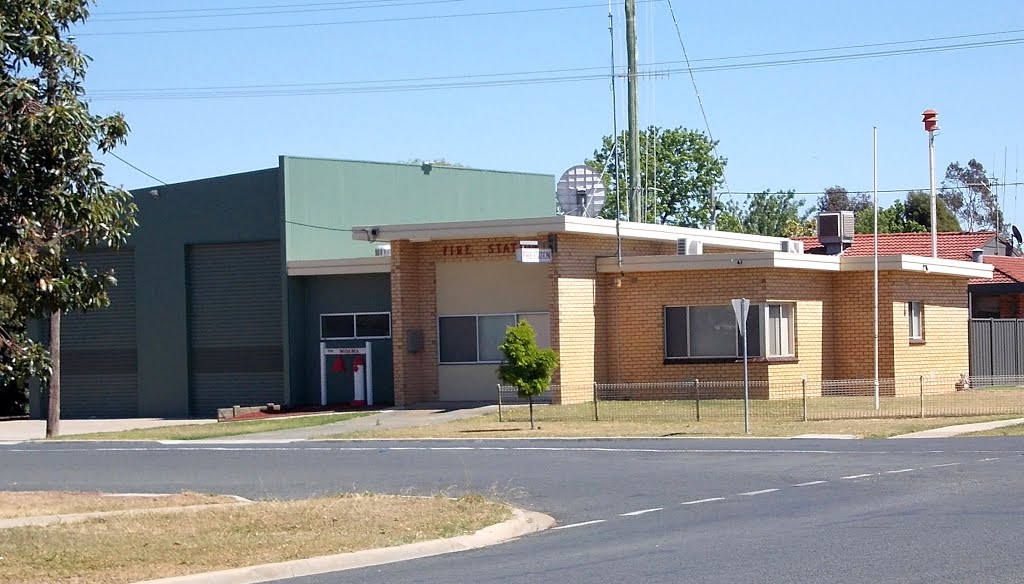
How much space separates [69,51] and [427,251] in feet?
72.3

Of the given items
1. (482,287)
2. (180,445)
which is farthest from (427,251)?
(180,445)

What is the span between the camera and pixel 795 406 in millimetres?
30922

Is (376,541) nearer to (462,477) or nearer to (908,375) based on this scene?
(462,477)

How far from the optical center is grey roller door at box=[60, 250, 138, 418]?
4088 centimetres

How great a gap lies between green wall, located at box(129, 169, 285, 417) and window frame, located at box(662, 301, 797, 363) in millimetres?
11794

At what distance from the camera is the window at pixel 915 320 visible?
3684cm

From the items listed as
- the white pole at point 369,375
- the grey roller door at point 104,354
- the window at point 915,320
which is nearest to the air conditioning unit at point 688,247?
the window at point 915,320

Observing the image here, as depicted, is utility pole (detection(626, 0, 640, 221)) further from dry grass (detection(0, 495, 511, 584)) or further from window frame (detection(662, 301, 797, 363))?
dry grass (detection(0, 495, 511, 584))

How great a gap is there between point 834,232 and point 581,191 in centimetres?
863

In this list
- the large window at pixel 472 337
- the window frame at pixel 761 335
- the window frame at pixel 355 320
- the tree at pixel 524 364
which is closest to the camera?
the tree at pixel 524 364

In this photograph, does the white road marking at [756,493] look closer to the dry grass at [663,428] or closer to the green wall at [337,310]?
the dry grass at [663,428]

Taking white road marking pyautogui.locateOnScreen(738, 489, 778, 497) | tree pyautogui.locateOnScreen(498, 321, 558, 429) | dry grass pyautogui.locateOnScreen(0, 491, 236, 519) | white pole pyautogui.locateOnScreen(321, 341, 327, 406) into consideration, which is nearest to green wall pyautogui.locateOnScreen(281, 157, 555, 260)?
white pole pyautogui.locateOnScreen(321, 341, 327, 406)

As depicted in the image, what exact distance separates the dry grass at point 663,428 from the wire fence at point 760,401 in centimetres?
66

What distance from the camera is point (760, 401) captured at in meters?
32.8
